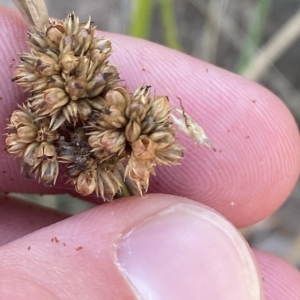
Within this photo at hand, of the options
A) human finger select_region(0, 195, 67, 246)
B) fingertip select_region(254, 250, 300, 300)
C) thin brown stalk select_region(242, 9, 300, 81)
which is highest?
thin brown stalk select_region(242, 9, 300, 81)


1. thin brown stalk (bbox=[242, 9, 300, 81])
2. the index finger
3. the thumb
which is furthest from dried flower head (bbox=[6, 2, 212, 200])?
thin brown stalk (bbox=[242, 9, 300, 81])

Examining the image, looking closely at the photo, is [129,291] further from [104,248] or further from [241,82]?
[241,82]

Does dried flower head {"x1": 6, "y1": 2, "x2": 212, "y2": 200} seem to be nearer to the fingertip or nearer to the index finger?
the index finger

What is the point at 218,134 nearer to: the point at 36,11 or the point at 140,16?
the point at 140,16

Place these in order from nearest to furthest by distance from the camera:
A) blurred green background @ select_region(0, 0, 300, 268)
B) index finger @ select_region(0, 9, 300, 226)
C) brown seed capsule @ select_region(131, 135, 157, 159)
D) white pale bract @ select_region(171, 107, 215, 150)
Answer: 1. brown seed capsule @ select_region(131, 135, 157, 159)
2. white pale bract @ select_region(171, 107, 215, 150)
3. index finger @ select_region(0, 9, 300, 226)
4. blurred green background @ select_region(0, 0, 300, 268)

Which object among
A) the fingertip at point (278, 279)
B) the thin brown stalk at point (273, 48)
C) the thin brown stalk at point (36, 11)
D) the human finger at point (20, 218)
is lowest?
the human finger at point (20, 218)

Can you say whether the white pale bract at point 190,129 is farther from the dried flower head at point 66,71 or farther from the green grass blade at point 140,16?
the green grass blade at point 140,16

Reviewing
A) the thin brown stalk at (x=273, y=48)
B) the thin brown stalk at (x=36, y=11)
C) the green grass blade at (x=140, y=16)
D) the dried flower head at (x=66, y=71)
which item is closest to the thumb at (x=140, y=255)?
the dried flower head at (x=66, y=71)
